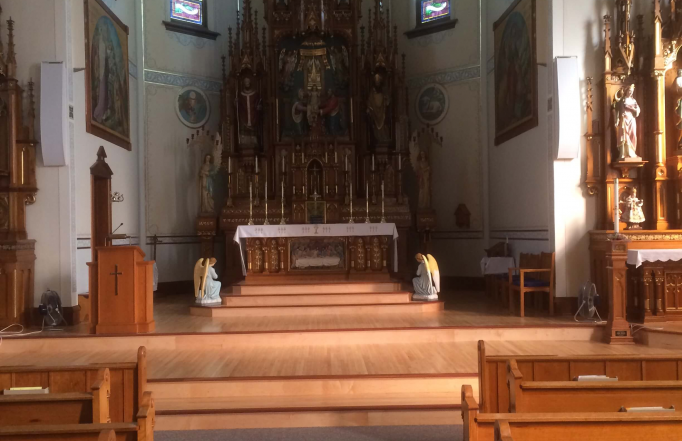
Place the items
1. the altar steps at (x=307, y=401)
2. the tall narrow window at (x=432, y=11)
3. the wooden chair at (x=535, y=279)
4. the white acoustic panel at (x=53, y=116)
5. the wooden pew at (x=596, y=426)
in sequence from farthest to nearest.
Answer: the tall narrow window at (x=432, y=11), the wooden chair at (x=535, y=279), the white acoustic panel at (x=53, y=116), the altar steps at (x=307, y=401), the wooden pew at (x=596, y=426)

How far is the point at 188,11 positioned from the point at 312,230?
6610 millimetres

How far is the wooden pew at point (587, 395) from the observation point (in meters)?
3.62

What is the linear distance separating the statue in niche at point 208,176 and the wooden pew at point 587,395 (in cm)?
1035

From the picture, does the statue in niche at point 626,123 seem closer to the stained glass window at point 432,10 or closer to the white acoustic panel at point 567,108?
the white acoustic panel at point 567,108

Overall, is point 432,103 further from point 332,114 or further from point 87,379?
point 87,379

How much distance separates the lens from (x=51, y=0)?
9.40m

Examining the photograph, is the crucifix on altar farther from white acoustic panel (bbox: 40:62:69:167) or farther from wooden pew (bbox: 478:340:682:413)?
wooden pew (bbox: 478:340:682:413)

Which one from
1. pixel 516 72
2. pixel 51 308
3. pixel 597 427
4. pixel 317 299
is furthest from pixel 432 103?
pixel 597 427

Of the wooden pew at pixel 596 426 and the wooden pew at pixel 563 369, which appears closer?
the wooden pew at pixel 596 426

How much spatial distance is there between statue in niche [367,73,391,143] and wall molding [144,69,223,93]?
3661 mm

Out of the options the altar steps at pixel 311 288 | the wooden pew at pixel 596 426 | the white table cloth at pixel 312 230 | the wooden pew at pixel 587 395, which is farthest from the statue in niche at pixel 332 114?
the wooden pew at pixel 596 426

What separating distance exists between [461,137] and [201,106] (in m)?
6.07

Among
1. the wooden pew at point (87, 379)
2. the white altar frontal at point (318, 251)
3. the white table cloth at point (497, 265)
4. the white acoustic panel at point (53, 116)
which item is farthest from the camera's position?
the white altar frontal at point (318, 251)

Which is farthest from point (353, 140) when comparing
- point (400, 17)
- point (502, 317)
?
point (502, 317)
